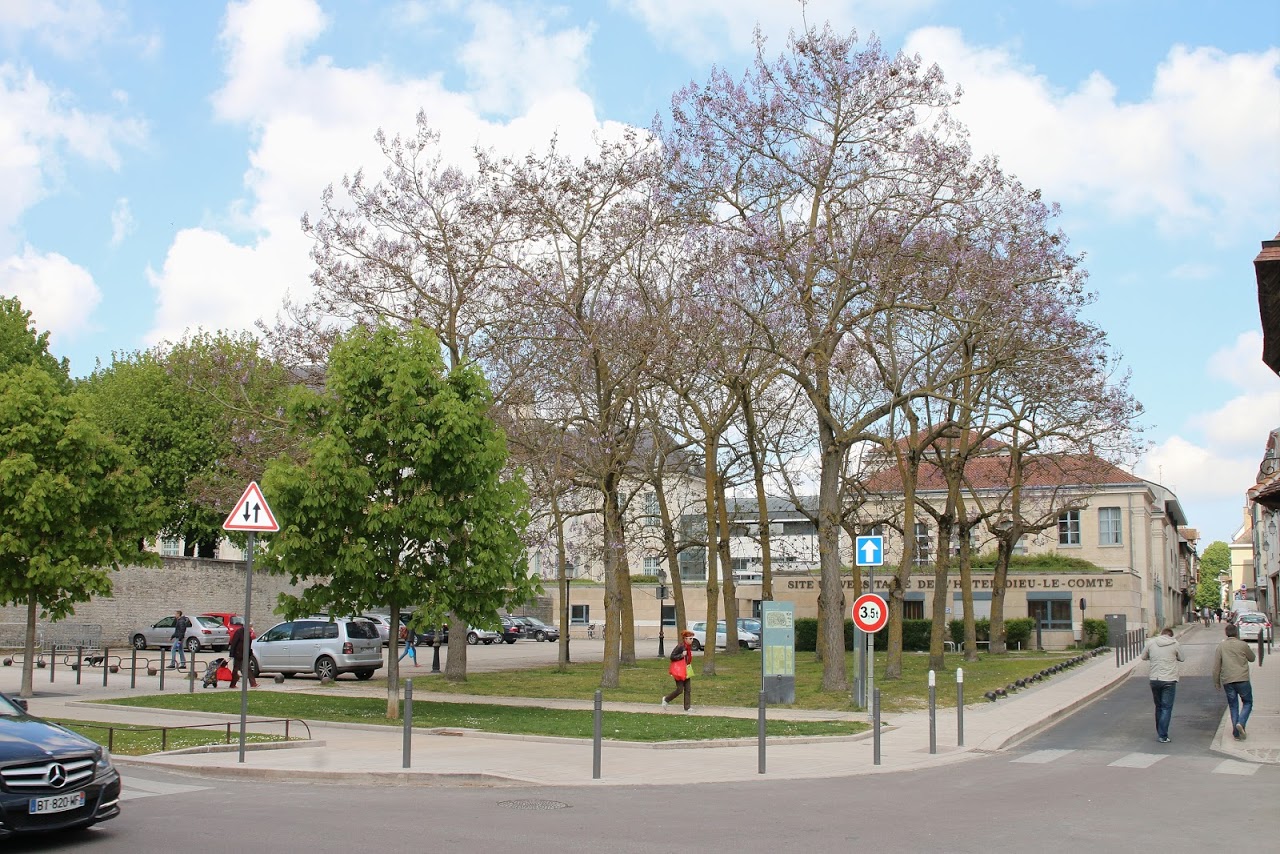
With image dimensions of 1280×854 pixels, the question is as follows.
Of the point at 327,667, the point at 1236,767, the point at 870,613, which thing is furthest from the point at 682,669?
the point at 327,667

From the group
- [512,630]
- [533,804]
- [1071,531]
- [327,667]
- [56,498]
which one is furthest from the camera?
[1071,531]

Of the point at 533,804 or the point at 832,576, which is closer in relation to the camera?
the point at 533,804

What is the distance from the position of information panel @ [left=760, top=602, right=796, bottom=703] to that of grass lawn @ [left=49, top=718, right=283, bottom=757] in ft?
32.8

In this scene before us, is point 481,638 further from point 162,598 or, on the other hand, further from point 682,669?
point 682,669

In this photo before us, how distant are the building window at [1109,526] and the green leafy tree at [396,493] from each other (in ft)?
175

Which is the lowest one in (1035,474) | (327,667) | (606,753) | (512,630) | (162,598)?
(512,630)

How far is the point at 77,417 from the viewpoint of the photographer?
997 inches

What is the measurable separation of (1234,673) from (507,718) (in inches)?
461

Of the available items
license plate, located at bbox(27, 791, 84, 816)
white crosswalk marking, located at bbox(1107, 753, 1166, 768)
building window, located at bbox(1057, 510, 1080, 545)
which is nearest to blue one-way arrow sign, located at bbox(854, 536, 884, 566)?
white crosswalk marking, located at bbox(1107, 753, 1166, 768)

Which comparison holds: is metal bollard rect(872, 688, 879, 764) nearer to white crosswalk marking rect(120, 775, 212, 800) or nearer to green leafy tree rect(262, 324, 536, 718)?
green leafy tree rect(262, 324, 536, 718)

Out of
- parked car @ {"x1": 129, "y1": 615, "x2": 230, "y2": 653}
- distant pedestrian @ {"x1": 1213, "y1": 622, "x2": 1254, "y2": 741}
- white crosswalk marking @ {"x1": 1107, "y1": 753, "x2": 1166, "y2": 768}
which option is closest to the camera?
white crosswalk marking @ {"x1": 1107, "y1": 753, "x2": 1166, "y2": 768}

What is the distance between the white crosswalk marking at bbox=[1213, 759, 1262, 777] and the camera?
47.8 feet

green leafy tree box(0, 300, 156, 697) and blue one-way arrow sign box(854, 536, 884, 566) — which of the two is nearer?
blue one-way arrow sign box(854, 536, 884, 566)

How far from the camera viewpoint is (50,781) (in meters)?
8.81
